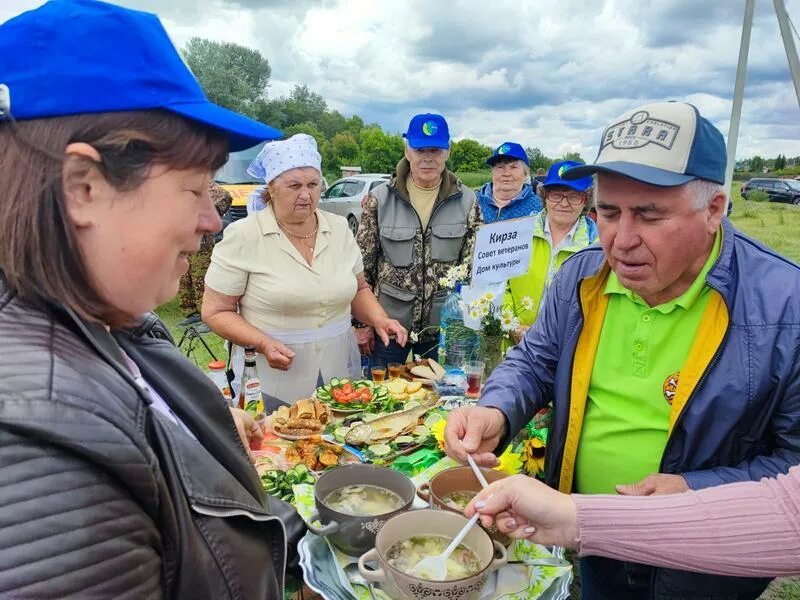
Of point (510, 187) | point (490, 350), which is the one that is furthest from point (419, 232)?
point (490, 350)

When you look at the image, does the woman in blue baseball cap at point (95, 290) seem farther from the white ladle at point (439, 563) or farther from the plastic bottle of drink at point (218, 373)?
the plastic bottle of drink at point (218, 373)

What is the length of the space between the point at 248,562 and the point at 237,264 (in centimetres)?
221

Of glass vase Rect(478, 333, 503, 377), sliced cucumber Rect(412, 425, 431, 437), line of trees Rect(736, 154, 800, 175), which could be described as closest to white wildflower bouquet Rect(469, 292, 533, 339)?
glass vase Rect(478, 333, 503, 377)

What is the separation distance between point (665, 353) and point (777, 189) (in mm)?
36336

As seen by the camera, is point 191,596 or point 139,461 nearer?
point 139,461

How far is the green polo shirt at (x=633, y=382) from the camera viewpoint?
1.72 m

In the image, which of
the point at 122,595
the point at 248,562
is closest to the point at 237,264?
the point at 248,562

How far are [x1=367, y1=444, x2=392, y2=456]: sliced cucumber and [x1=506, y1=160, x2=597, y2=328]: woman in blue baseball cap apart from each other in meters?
1.85

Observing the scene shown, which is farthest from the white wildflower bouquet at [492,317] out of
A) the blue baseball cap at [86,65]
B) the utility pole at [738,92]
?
the utility pole at [738,92]

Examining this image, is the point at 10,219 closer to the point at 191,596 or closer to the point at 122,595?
the point at 122,595

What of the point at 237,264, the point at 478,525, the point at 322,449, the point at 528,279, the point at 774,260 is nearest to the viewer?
the point at 478,525

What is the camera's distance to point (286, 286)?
3.04 m

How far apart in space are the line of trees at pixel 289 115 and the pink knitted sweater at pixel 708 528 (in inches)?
1309

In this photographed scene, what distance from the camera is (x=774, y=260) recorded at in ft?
5.37
